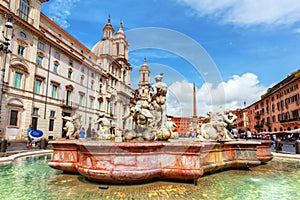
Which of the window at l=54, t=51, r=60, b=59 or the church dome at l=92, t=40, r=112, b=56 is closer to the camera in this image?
the window at l=54, t=51, r=60, b=59

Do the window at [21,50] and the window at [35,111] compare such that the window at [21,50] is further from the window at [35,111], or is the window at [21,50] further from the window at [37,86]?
the window at [35,111]

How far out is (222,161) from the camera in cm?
535

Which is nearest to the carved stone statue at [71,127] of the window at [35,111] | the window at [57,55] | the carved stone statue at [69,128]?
the carved stone statue at [69,128]

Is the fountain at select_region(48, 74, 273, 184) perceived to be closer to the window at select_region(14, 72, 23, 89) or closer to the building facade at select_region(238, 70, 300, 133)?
the window at select_region(14, 72, 23, 89)

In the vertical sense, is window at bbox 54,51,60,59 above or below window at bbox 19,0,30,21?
below

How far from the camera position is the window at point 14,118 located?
752 inches

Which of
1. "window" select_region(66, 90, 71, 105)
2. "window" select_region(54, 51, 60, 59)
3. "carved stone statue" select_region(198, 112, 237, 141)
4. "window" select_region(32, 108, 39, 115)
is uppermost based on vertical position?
"window" select_region(54, 51, 60, 59)

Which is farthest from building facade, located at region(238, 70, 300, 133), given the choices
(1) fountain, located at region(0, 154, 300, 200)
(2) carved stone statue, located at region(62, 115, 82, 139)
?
(2) carved stone statue, located at region(62, 115, 82, 139)

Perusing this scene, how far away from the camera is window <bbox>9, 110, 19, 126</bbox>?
62.6 feet

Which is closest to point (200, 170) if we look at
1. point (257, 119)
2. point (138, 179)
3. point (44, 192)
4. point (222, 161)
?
point (138, 179)

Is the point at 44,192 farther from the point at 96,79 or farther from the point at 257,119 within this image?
the point at 257,119

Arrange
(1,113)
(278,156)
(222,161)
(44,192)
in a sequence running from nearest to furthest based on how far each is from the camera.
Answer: (44,192)
(222,161)
(278,156)
(1,113)

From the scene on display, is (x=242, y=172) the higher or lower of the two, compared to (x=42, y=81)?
lower

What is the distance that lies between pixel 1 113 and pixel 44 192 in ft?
60.1
